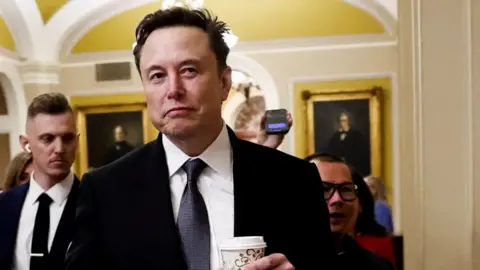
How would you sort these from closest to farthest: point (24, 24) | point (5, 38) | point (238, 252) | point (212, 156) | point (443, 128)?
1. point (238, 252)
2. point (212, 156)
3. point (443, 128)
4. point (24, 24)
5. point (5, 38)

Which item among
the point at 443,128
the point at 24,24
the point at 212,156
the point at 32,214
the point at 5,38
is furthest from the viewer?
the point at 5,38

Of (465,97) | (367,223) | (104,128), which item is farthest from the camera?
(104,128)

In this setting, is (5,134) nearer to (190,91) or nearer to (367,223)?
(367,223)

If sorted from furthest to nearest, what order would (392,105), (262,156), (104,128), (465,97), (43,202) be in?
(104,128), (392,105), (43,202), (465,97), (262,156)

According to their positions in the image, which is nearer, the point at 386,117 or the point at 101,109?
the point at 386,117

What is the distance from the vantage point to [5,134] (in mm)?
7012

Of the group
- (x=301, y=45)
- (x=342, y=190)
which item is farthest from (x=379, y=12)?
(x=342, y=190)

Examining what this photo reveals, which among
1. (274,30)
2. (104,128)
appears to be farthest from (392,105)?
(104,128)

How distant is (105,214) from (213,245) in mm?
212

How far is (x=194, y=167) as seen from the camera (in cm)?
125

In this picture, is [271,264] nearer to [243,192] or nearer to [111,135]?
[243,192]

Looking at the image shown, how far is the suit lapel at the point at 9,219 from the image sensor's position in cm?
185

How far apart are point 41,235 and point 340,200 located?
0.87 metres

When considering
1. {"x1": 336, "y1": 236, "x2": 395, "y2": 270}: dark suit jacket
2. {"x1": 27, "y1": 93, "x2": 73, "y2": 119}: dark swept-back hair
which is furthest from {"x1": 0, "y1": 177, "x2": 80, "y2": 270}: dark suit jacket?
{"x1": 336, "y1": 236, "x2": 395, "y2": 270}: dark suit jacket
